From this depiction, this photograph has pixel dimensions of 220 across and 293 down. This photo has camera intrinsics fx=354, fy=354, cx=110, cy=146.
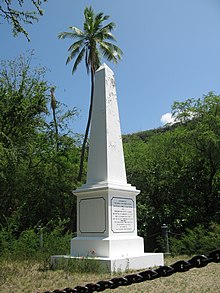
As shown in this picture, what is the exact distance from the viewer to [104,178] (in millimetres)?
10180

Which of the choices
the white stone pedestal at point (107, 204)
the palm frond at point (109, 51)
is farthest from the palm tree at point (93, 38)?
the white stone pedestal at point (107, 204)

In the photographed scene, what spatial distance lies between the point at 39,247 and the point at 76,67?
11331 millimetres

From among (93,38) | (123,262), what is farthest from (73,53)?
(123,262)

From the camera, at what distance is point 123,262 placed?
891 cm

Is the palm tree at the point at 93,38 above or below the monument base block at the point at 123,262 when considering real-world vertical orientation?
above

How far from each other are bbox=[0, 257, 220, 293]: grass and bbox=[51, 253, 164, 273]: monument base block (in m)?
0.35

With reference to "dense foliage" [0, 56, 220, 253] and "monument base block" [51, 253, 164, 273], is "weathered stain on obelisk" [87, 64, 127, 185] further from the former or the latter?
"dense foliage" [0, 56, 220, 253]

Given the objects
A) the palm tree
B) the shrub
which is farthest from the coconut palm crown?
the shrub

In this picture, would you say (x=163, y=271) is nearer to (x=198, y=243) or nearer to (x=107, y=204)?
(x=107, y=204)

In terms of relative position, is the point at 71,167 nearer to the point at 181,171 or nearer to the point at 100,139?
the point at 181,171

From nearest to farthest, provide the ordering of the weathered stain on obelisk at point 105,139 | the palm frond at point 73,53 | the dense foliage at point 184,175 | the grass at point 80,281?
the grass at point 80,281, the weathered stain on obelisk at point 105,139, the dense foliage at point 184,175, the palm frond at point 73,53

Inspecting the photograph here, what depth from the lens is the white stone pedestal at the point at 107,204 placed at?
30.6 ft

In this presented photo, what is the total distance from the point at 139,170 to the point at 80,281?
10.9 m

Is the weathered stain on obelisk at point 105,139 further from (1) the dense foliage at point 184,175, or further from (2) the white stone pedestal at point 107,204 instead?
(1) the dense foliage at point 184,175
